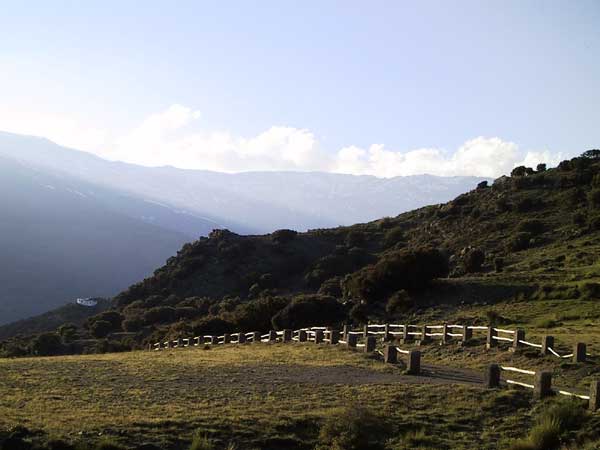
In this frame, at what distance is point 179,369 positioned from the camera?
2372cm

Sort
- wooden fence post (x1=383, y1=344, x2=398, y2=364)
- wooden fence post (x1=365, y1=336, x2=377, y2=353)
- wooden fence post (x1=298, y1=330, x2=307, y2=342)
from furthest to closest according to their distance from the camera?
wooden fence post (x1=298, y1=330, x2=307, y2=342), wooden fence post (x1=365, y1=336, x2=377, y2=353), wooden fence post (x1=383, y1=344, x2=398, y2=364)

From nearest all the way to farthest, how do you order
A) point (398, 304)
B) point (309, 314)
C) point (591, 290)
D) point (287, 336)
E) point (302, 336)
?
point (302, 336), point (287, 336), point (591, 290), point (398, 304), point (309, 314)

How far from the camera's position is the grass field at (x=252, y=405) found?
14.0 meters

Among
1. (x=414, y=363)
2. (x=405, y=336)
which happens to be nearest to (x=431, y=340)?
(x=405, y=336)

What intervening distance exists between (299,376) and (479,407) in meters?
6.46

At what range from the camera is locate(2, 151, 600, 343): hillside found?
4275 cm

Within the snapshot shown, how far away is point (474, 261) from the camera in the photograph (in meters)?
51.8

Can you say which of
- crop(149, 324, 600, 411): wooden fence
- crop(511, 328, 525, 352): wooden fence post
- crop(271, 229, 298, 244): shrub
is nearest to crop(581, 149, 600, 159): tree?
crop(271, 229, 298, 244): shrub

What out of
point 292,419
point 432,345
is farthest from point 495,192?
point 292,419

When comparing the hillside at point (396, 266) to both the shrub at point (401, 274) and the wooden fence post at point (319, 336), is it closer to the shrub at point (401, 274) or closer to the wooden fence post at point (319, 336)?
the shrub at point (401, 274)

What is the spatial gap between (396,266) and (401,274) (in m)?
0.70

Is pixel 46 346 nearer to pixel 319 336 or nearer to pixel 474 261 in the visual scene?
pixel 319 336

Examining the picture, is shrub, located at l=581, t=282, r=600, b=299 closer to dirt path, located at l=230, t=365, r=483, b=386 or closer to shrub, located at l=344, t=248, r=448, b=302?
shrub, located at l=344, t=248, r=448, b=302

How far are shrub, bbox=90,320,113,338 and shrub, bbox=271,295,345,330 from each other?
2164 cm
